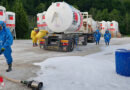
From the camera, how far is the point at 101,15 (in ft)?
172

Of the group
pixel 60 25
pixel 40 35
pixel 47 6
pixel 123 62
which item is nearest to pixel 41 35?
pixel 40 35

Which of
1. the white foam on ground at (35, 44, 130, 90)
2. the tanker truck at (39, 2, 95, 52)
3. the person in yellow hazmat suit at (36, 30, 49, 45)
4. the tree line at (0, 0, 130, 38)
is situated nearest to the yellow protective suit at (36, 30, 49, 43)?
the person in yellow hazmat suit at (36, 30, 49, 45)

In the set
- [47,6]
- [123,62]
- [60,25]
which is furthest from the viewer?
[47,6]

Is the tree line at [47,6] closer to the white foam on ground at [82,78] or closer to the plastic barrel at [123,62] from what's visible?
the white foam on ground at [82,78]

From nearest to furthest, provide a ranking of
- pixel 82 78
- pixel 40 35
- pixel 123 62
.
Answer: pixel 82 78, pixel 123 62, pixel 40 35

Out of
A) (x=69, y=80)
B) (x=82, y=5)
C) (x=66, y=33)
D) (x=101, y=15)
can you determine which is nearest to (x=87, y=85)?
(x=69, y=80)

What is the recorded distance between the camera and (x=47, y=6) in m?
57.2

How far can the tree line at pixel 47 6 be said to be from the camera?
27.2 meters

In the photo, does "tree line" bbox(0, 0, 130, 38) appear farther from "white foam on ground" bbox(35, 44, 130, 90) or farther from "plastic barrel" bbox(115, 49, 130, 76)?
"plastic barrel" bbox(115, 49, 130, 76)

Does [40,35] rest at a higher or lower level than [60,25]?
lower

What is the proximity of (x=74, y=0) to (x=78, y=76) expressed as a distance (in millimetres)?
61549

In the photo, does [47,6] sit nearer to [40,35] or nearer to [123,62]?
[40,35]

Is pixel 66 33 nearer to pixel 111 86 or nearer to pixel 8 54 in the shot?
pixel 8 54

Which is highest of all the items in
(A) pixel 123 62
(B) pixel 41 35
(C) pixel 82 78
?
(B) pixel 41 35
